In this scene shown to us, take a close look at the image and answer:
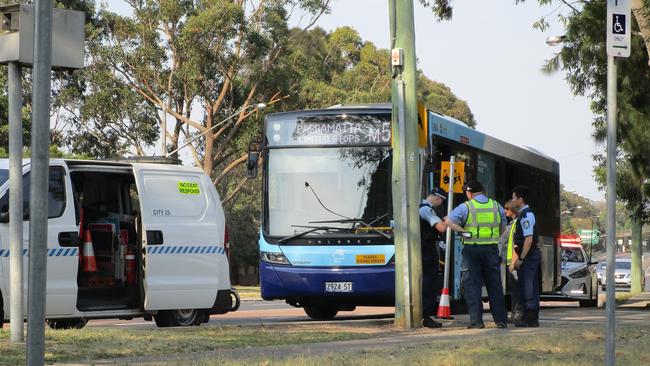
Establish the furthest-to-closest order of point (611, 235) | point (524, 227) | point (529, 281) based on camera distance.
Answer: point (529, 281) < point (524, 227) < point (611, 235)

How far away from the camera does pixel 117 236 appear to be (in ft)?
50.6

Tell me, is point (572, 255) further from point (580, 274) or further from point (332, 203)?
point (332, 203)

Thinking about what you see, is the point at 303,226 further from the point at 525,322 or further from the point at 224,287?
the point at 525,322

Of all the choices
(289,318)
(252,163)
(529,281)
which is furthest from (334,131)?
(289,318)

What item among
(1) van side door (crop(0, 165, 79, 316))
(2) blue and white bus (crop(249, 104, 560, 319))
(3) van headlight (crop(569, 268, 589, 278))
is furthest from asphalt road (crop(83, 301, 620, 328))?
(3) van headlight (crop(569, 268, 589, 278))

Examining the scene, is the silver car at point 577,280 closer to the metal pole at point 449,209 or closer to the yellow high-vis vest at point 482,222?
the metal pole at point 449,209

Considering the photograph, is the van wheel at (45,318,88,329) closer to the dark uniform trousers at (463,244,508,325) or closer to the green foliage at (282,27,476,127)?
the dark uniform trousers at (463,244,508,325)

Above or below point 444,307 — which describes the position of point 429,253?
above

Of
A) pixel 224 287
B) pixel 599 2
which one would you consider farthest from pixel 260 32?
pixel 224 287

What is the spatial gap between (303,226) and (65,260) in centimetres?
441

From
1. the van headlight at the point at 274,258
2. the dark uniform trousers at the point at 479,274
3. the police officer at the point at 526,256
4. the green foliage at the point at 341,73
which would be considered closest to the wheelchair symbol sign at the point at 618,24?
the dark uniform trousers at the point at 479,274

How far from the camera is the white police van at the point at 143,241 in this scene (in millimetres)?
14570

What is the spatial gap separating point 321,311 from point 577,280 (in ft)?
29.9

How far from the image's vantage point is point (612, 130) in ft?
25.0
